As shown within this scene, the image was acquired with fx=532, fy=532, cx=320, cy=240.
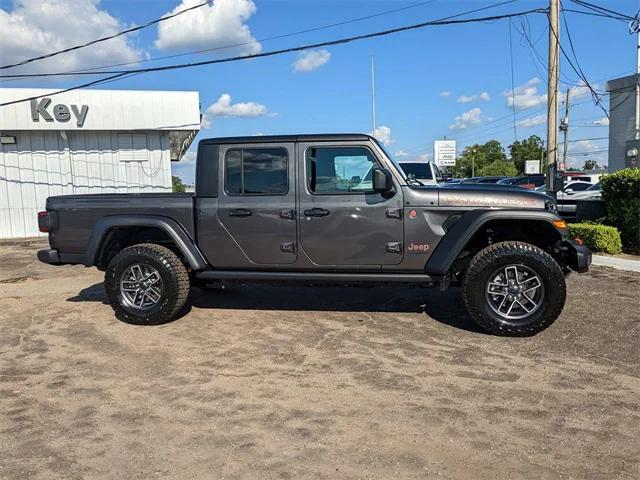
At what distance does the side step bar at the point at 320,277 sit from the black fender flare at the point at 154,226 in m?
0.21

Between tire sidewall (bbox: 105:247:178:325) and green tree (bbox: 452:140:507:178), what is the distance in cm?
9808

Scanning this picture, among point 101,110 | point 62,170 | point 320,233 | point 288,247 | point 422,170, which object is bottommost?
point 288,247

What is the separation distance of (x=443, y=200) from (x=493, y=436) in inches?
Answer: 102

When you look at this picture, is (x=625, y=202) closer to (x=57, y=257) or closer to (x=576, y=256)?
(x=576, y=256)

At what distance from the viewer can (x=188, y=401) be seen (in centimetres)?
391

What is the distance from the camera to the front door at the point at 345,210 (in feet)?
17.7

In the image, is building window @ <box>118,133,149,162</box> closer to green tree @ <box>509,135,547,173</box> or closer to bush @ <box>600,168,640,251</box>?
bush @ <box>600,168,640,251</box>

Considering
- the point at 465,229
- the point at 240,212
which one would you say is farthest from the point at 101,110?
the point at 465,229

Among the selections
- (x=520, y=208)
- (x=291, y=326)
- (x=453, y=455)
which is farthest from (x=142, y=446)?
(x=520, y=208)

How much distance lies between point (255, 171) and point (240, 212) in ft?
1.56

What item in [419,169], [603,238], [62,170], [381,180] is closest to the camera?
[381,180]

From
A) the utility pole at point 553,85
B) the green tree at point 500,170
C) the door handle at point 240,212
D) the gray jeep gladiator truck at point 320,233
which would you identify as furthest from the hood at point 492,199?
the green tree at point 500,170

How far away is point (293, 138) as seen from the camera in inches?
223

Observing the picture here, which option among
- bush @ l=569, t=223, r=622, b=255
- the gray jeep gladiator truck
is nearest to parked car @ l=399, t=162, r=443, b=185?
bush @ l=569, t=223, r=622, b=255
